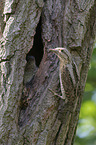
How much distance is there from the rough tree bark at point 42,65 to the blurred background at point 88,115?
1491 millimetres

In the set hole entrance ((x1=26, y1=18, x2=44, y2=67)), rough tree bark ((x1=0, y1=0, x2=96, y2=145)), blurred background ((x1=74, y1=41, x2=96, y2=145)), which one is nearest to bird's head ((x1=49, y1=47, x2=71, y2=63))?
rough tree bark ((x1=0, y1=0, x2=96, y2=145))

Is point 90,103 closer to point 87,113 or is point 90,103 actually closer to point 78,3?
point 87,113

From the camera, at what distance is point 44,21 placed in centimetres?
339

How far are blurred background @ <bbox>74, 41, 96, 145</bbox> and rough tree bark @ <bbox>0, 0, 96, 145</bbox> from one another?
1491 millimetres

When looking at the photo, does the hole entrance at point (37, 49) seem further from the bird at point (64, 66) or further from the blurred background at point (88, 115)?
the blurred background at point (88, 115)

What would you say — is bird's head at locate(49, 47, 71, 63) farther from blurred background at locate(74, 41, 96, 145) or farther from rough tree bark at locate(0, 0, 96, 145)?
blurred background at locate(74, 41, 96, 145)

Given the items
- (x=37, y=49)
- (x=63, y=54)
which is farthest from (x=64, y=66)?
(x=37, y=49)

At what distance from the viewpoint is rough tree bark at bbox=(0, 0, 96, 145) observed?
292 centimetres

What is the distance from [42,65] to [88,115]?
2990 mm

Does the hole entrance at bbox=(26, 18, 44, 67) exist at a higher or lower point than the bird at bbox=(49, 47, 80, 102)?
higher

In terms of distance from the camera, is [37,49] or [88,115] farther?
[88,115]

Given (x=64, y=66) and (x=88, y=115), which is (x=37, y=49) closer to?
(x=64, y=66)

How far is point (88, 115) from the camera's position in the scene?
5785 millimetres

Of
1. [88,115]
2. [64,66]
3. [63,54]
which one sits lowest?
[88,115]
